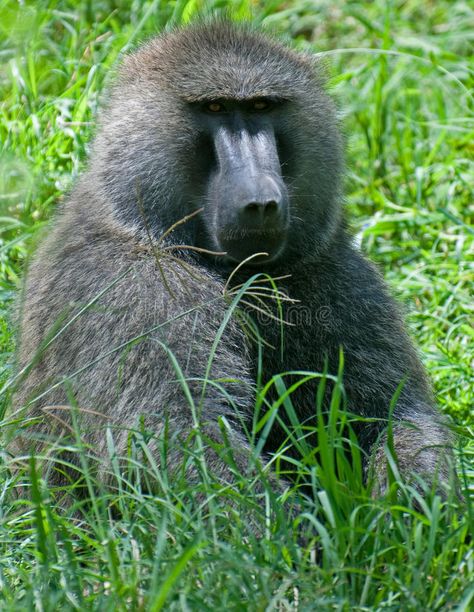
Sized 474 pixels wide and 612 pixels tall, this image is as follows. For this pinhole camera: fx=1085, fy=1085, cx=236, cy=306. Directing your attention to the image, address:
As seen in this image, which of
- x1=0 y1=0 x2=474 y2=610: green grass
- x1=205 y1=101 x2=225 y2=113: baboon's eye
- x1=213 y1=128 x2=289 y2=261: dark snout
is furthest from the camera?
x1=205 y1=101 x2=225 y2=113: baboon's eye

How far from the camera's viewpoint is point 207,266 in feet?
12.4

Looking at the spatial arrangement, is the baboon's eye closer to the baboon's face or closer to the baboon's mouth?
the baboon's face

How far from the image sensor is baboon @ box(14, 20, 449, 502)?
347 centimetres

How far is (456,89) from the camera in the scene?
6.78m

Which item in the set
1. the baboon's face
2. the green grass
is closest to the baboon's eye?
the baboon's face

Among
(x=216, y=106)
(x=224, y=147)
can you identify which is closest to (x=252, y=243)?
(x=224, y=147)

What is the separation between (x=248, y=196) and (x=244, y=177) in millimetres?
82

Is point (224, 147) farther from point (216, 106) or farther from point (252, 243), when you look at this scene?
point (252, 243)

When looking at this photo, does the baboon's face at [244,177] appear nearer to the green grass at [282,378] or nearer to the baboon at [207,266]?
the baboon at [207,266]

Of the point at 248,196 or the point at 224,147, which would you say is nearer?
the point at 248,196

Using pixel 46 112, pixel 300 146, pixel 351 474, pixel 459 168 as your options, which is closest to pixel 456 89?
pixel 459 168

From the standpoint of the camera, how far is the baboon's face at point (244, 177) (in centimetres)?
348

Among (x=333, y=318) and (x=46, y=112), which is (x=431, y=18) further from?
(x=333, y=318)

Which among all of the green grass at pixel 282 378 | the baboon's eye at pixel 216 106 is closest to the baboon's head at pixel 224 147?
the baboon's eye at pixel 216 106
